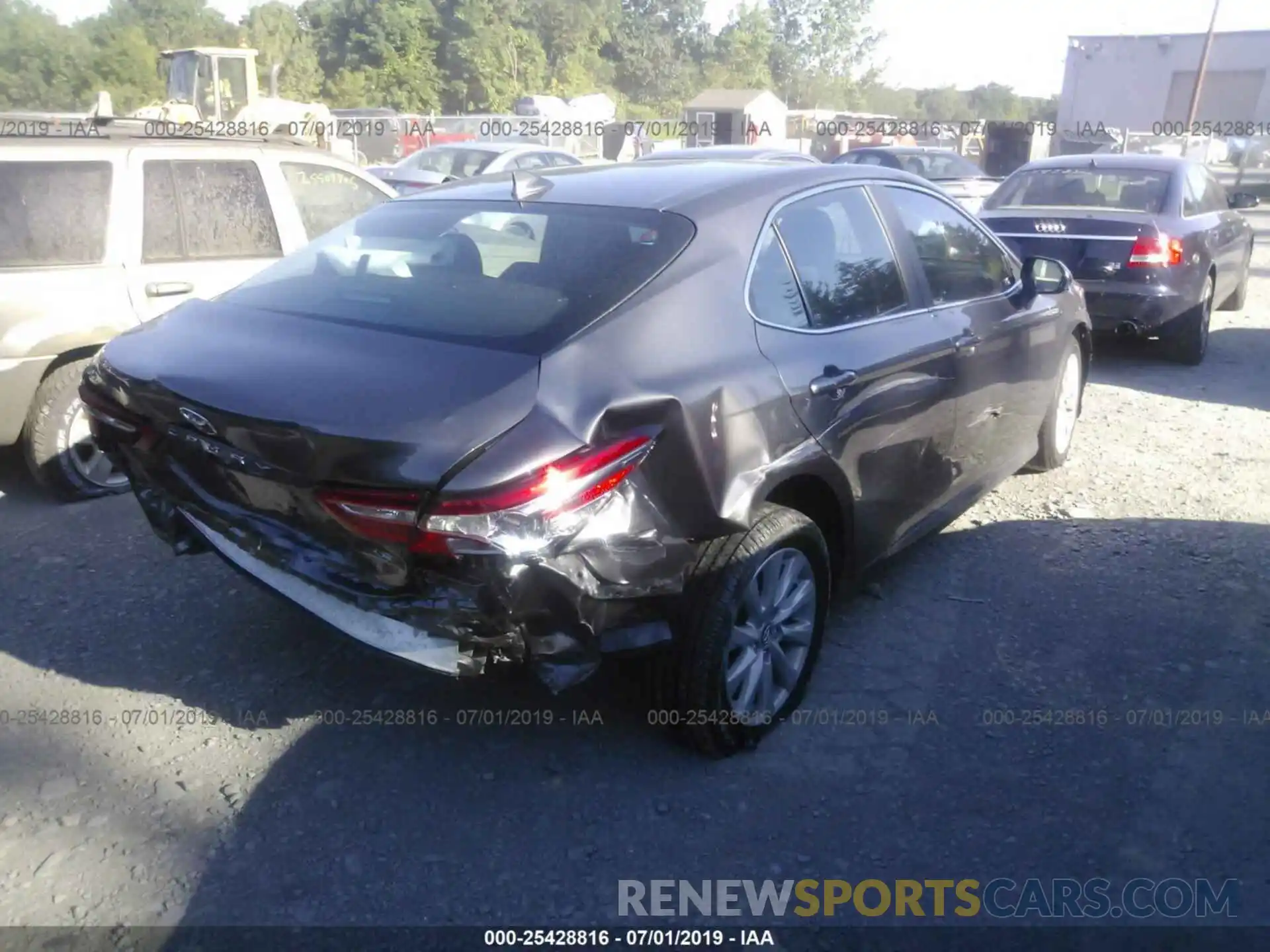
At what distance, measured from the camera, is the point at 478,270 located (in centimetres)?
332

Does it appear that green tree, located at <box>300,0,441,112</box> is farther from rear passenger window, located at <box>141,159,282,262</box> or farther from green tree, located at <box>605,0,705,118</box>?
rear passenger window, located at <box>141,159,282,262</box>

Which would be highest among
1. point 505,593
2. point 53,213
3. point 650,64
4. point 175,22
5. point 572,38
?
Result: point 572,38

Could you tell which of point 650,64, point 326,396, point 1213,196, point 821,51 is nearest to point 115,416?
point 326,396

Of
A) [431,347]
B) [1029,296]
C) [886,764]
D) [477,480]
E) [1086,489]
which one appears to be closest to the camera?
[477,480]

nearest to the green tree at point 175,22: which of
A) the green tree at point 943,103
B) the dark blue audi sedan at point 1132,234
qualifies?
the green tree at point 943,103

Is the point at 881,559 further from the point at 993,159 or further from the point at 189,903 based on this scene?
the point at 993,159

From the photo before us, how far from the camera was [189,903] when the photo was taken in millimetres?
2582

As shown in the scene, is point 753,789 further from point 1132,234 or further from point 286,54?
point 286,54

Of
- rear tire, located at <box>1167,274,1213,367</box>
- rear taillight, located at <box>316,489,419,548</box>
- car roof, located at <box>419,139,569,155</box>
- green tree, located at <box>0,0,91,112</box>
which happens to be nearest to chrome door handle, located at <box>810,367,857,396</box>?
rear taillight, located at <box>316,489,419,548</box>

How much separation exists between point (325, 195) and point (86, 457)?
1916 mm

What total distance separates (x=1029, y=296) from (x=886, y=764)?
2441 mm

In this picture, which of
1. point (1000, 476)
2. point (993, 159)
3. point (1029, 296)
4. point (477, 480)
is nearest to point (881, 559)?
point (1000, 476)

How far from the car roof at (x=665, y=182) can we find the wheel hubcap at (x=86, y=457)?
2.15m

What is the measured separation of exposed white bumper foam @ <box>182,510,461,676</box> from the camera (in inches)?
105
